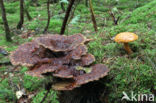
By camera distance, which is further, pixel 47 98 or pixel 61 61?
pixel 47 98

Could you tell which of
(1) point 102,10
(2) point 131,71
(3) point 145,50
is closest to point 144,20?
(3) point 145,50

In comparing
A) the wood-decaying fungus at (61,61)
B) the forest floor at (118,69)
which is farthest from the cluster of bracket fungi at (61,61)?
the forest floor at (118,69)

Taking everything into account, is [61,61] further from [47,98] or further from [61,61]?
[47,98]

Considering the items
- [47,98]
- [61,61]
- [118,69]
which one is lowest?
[47,98]

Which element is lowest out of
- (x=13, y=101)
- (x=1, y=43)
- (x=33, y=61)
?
(x=13, y=101)

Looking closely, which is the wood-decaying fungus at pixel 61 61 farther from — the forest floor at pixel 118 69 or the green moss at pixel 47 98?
the green moss at pixel 47 98

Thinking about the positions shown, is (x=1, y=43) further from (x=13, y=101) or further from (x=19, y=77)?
(x=13, y=101)

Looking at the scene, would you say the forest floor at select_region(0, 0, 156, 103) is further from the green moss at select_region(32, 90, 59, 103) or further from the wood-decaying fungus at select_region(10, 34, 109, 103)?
the wood-decaying fungus at select_region(10, 34, 109, 103)

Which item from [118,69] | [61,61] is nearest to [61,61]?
[61,61]

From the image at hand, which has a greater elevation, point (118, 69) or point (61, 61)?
point (61, 61)
